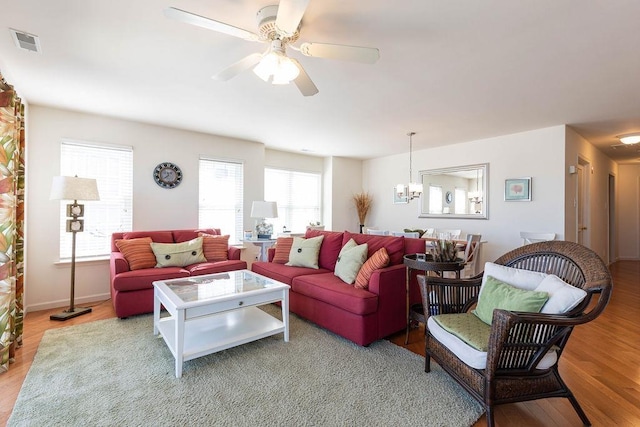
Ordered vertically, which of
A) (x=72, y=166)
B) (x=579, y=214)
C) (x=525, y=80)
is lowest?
(x=579, y=214)

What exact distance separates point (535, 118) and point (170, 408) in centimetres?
486

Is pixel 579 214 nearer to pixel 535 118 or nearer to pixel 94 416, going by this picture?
pixel 535 118

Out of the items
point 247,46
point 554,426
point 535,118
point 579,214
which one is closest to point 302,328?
point 554,426

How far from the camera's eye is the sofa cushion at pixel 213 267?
3.57 m

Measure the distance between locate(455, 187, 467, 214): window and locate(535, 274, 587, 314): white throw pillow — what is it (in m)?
3.68

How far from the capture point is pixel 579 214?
489 cm

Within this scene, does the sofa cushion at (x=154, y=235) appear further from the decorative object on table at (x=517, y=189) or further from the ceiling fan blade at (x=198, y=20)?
the decorative object on table at (x=517, y=189)

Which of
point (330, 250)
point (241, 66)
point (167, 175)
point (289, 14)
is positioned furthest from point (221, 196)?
point (289, 14)

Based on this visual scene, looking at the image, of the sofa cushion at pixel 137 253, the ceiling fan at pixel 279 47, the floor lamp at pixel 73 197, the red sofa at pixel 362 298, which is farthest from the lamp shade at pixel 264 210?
the ceiling fan at pixel 279 47

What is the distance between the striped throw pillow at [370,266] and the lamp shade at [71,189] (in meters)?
3.12

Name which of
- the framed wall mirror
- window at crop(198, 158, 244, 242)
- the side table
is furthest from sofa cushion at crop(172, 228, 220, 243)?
the framed wall mirror

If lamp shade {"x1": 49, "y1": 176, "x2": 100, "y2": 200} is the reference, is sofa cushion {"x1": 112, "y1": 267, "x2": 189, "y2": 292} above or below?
below

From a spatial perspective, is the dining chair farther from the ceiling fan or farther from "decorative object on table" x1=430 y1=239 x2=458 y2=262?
the ceiling fan

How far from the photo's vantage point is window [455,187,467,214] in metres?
5.23
